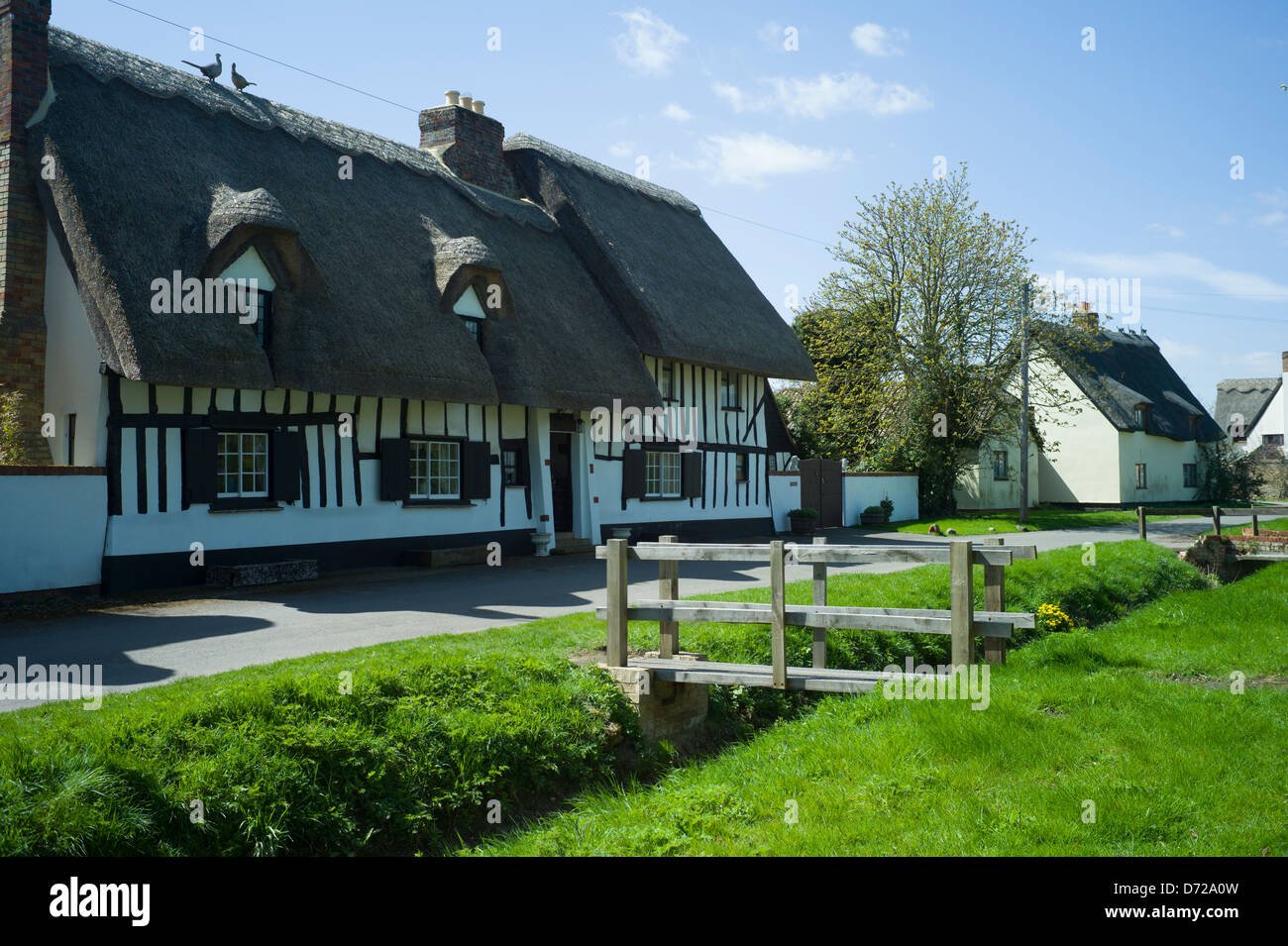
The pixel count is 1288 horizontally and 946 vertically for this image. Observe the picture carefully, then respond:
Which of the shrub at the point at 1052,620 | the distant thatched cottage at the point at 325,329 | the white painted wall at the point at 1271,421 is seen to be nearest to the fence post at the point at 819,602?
the shrub at the point at 1052,620

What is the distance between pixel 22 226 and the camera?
14.0 meters

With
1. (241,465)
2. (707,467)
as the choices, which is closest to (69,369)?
(241,465)

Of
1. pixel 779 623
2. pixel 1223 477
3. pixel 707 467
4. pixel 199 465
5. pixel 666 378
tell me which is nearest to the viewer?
pixel 779 623

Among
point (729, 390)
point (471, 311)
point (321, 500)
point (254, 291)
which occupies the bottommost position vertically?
point (321, 500)

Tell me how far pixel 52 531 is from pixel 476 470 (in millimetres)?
7407

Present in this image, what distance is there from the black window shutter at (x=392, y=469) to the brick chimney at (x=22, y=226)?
15.7ft

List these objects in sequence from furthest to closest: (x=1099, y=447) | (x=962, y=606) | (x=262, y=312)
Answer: (x=1099, y=447) → (x=262, y=312) → (x=962, y=606)

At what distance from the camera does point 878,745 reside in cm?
680

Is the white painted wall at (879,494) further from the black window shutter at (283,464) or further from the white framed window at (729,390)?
the black window shutter at (283,464)

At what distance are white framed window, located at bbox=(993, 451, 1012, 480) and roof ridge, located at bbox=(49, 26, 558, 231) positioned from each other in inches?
951

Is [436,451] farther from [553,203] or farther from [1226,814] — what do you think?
[1226,814]

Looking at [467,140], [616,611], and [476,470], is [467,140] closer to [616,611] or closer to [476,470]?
[476,470]
